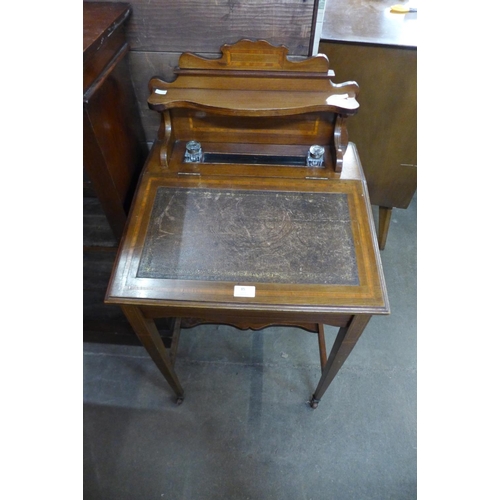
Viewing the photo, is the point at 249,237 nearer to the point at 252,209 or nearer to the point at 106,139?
the point at 252,209

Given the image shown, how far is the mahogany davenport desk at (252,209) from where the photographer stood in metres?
0.79

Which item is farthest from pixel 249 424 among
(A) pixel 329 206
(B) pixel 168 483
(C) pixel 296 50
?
(C) pixel 296 50

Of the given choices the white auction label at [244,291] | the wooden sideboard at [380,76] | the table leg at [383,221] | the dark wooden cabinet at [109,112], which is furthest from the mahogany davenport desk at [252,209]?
the table leg at [383,221]

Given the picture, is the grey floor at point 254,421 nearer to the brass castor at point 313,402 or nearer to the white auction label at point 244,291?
the brass castor at point 313,402

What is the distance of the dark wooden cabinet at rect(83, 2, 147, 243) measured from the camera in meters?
0.87

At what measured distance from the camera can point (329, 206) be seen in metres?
→ 0.93

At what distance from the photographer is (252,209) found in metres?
0.93

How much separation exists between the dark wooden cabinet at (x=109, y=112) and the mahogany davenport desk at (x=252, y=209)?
0.38 ft

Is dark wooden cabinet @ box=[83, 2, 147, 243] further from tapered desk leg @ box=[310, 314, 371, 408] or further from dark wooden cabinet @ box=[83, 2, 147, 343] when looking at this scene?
tapered desk leg @ box=[310, 314, 371, 408]

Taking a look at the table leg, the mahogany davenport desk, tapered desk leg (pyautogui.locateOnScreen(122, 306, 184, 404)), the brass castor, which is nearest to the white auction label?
the mahogany davenport desk

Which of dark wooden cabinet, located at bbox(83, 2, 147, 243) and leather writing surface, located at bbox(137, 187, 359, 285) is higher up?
dark wooden cabinet, located at bbox(83, 2, 147, 243)

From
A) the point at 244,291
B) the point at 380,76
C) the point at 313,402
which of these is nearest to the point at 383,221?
the point at 380,76

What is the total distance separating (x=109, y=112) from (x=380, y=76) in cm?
87

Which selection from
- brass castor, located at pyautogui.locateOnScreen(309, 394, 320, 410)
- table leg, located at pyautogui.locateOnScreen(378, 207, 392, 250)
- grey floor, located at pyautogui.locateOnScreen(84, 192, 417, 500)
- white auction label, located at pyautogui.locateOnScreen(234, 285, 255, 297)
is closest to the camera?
white auction label, located at pyautogui.locateOnScreen(234, 285, 255, 297)
